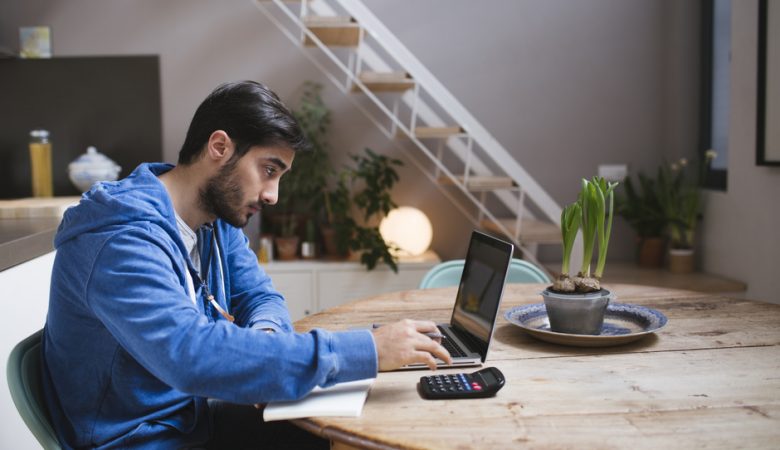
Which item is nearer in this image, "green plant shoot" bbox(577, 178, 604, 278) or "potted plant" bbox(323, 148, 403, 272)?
"green plant shoot" bbox(577, 178, 604, 278)

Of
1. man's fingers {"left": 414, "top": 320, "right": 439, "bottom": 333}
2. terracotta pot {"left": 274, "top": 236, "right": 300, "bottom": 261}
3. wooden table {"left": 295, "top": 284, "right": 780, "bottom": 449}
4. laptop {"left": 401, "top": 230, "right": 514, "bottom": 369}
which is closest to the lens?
wooden table {"left": 295, "top": 284, "right": 780, "bottom": 449}

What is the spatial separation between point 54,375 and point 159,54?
10.9ft

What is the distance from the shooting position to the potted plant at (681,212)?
12.8 feet

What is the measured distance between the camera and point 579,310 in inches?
61.8

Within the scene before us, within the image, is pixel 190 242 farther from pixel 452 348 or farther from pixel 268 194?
pixel 452 348

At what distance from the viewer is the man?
1.17 metres

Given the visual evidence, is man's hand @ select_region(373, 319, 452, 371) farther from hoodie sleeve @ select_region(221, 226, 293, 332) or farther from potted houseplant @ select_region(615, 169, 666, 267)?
potted houseplant @ select_region(615, 169, 666, 267)

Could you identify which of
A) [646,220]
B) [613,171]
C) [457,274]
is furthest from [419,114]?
[457,274]

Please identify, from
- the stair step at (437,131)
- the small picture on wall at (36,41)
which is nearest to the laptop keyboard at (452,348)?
the stair step at (437,131)

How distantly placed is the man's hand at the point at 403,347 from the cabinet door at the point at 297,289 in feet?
8.65

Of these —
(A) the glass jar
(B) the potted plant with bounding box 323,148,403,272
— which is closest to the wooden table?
(B) the potted plant with bounding box 323,148,403,272

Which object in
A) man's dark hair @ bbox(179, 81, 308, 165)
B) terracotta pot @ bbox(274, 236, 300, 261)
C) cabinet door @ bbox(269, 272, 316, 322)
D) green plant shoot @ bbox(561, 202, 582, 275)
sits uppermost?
man's dark hair @ bbox(179, 81, 308, 165)

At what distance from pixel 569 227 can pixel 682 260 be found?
2591 mm

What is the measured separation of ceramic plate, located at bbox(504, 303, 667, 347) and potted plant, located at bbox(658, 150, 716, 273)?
2.34 m
